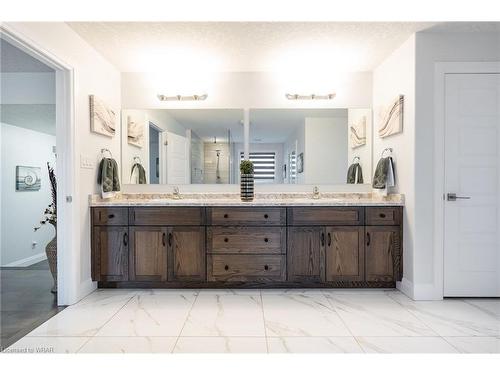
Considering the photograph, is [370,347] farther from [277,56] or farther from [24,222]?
[24,222]

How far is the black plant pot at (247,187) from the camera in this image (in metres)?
3.47

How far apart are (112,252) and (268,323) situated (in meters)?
1.58

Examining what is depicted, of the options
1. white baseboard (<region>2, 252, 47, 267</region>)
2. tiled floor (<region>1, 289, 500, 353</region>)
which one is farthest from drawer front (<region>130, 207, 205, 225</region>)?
white baseboard (<region>2, 252, 47, 267</region>)

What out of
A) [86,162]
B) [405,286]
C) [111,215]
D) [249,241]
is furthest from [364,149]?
[86,162]

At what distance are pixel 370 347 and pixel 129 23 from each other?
2.78 m

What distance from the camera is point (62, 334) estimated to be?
2.24 m

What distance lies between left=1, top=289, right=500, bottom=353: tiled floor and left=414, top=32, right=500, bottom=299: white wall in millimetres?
271

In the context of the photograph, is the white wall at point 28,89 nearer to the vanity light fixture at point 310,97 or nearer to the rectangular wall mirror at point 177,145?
the rectangular wall mirror at point 177,145

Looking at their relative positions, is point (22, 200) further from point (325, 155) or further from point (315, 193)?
point (325, 155)

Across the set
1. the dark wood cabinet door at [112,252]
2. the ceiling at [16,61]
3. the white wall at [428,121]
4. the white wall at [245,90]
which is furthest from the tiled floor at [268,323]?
the ceiling at [16,61]

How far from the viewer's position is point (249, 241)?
3.12 m

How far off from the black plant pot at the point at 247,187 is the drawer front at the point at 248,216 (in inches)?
13.9

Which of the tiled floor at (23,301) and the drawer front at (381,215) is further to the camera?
the drawer front at (381,215)
